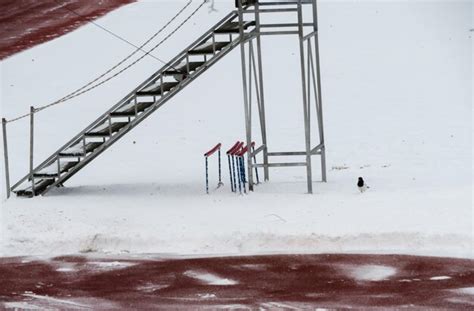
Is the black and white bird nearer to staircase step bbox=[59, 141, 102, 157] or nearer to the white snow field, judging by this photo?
the white snow field

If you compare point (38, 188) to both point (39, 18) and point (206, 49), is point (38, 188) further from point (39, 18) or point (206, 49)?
point (39, 18)

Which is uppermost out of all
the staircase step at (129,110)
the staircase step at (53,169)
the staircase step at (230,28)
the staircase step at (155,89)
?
the staircase step at (230,28)

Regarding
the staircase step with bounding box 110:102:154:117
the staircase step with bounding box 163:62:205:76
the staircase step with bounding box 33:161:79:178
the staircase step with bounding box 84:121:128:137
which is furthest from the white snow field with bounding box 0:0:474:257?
the staircase step with bounding box 163:62:205:76

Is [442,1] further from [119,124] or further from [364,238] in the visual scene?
[364,238]

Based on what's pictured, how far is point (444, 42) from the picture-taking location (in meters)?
37.2

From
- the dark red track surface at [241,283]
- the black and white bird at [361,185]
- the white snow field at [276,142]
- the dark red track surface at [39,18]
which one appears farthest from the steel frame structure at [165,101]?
the dark red track surface at [39,18]

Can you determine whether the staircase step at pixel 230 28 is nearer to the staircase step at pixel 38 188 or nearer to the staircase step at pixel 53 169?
the staircase step at pixel 53 169

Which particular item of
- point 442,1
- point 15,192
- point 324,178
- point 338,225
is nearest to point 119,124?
point 15,192

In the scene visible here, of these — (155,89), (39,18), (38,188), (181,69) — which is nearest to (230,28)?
(181,69)

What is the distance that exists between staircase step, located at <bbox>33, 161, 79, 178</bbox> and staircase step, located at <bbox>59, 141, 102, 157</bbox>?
22 cm

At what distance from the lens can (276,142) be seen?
28438 millimetres

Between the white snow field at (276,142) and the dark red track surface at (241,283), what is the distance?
0.71m

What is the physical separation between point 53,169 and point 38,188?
561mm

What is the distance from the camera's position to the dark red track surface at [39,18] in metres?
39.1
